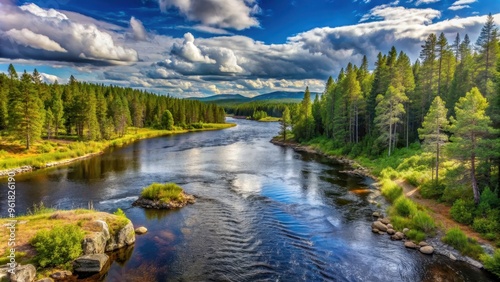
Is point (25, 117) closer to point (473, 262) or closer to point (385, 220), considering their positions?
point (385, 220)

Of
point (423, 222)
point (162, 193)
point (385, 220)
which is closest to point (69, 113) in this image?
point (162, 193)

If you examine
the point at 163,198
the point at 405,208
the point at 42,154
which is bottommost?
the point at 163,198

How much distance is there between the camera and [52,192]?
36.2 metres

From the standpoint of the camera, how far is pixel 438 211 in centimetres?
2933

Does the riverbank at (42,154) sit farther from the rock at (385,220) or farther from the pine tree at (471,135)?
the pine tree at (471,135)

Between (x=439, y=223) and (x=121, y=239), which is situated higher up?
(x=439, y=223)

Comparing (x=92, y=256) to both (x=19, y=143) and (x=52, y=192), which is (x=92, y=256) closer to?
(x=52, y=192)

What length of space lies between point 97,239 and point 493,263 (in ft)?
82.5

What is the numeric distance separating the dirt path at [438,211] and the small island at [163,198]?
76.1 ft

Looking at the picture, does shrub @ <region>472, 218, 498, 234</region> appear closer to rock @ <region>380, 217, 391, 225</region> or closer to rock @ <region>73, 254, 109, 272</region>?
rock @ <region>380, 217, 391, 225</region>

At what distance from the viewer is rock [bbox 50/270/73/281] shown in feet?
58.0

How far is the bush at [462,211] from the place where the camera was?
1026 inches

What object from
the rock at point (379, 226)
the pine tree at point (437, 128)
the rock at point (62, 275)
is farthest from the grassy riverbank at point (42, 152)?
the pine tree at point (437, 128)

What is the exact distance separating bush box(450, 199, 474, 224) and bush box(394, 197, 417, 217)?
3.05m
